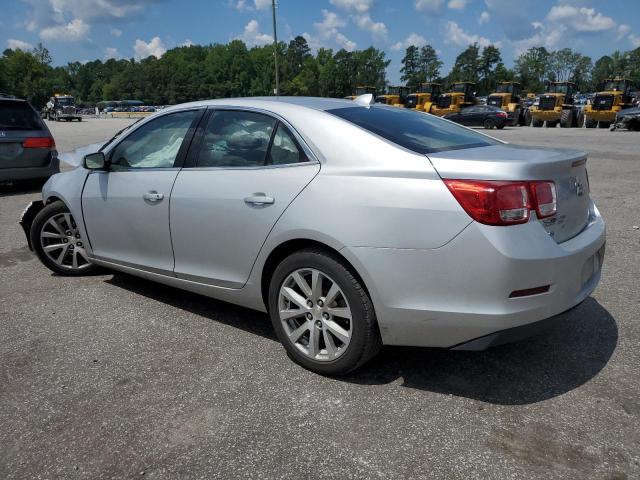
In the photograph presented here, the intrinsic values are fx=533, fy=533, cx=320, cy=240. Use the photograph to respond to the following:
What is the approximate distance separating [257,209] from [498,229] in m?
1.38

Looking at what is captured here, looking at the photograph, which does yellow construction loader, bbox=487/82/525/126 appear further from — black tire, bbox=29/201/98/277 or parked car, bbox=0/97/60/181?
black tire, bbox=29/201/98/277

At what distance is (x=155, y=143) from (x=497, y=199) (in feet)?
8.61

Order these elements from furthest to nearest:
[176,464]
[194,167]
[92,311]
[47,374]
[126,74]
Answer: [126,74] → [92,311] → [194,167] → [47,374] → [176,464]

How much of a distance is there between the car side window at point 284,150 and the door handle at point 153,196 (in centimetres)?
96

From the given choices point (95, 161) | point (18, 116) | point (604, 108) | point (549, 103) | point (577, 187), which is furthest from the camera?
point (549, 103)

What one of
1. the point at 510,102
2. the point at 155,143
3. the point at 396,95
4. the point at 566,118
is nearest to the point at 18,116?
the point at 155,143

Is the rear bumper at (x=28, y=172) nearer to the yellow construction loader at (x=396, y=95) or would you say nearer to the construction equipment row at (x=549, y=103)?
the construction equipment row at (x=549, y=103)

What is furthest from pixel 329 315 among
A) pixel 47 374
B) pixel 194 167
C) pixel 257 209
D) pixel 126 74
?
pixel 126 74

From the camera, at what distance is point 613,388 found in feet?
9.47

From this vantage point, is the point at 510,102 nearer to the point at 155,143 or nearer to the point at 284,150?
the point at 155,143

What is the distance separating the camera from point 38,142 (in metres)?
9.08

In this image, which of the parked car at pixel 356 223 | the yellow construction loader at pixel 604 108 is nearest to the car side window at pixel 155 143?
the parked car at pixel 356 223

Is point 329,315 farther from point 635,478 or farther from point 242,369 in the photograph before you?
point 635,478

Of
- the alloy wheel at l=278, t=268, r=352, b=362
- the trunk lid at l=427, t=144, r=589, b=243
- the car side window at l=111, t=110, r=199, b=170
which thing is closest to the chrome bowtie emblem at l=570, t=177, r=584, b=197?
the trunk lid at l=427, t=144, r=589, b=243
